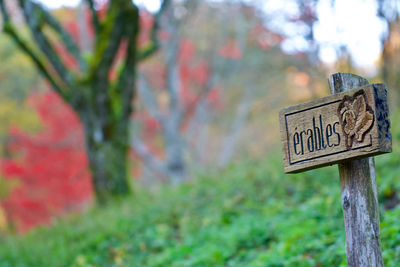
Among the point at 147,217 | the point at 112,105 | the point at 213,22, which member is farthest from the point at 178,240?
the point at 213,22

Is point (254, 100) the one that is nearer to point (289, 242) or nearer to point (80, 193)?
point (80, 193)

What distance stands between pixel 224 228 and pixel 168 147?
9013mm

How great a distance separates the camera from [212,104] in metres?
24.7

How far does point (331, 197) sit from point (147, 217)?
10.7 feet

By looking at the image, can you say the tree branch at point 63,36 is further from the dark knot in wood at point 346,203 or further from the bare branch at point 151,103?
the dark knot in wood at point 346,203

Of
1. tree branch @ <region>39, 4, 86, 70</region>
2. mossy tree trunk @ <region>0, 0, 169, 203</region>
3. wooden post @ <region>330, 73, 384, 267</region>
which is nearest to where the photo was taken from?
wooden post @ <region>330, 73, 384, 267</region>

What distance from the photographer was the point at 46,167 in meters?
19.8

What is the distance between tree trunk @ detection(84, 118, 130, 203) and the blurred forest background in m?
0.03

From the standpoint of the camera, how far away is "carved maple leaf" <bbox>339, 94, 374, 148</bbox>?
9.86ft

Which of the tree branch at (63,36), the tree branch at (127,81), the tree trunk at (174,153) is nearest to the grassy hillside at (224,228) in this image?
the tree branch at (127,81)

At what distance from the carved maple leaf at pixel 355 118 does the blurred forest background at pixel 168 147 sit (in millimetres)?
1489

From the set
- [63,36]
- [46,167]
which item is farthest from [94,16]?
[46,167]

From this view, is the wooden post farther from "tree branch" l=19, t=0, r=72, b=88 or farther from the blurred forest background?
"tree branch" l=19, t=0, r=72, b=88

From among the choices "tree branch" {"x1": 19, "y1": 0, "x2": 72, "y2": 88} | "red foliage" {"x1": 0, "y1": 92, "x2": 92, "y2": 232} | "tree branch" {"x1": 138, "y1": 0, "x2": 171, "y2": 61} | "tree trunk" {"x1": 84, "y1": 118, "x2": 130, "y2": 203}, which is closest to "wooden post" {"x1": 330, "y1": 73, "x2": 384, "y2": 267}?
"tree trunk" {"x1": 84, "y1": 118, "x2": 130, "y2": 203}
